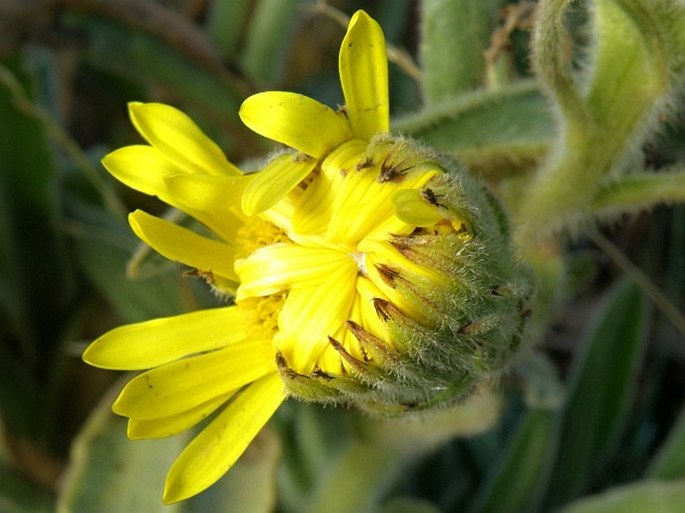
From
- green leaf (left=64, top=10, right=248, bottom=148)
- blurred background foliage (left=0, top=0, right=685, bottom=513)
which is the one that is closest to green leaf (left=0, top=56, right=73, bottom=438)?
blurred background foliage (left=0, top=0, right=685, bottom=513)

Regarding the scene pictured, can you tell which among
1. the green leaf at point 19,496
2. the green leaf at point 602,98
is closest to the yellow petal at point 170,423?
the green leaf at point 602,98

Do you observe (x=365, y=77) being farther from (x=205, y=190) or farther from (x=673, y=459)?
(x=673, y=459)

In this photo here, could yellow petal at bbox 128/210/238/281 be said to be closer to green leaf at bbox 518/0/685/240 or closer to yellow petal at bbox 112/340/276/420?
yellow petal at bbox 112/340/276/420

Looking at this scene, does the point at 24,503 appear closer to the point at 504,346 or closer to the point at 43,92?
the point at 43,92

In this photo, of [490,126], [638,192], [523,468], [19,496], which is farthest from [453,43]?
[19,496]

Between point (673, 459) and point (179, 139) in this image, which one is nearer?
point (179, 139)

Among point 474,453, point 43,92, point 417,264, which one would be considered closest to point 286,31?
point 43,92

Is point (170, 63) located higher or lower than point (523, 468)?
higher
